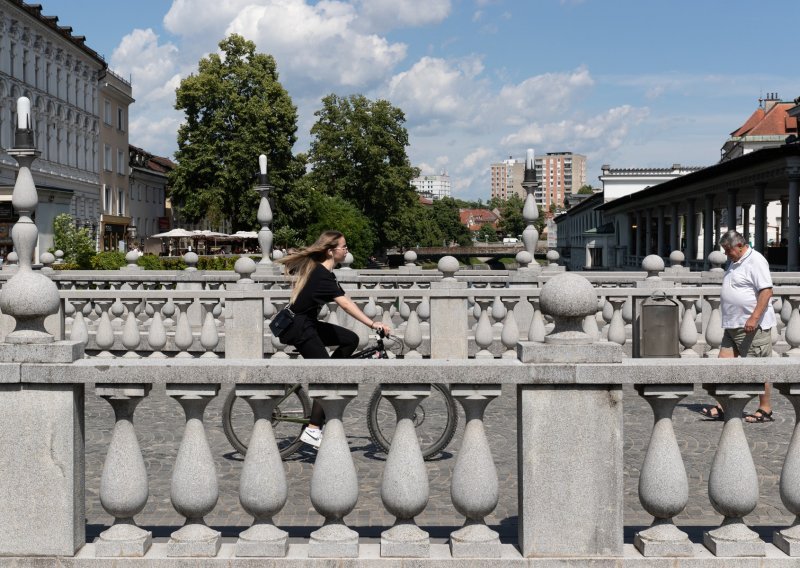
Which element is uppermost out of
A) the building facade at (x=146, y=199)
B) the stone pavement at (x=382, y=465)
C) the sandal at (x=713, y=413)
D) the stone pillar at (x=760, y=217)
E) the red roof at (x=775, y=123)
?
the red roof at (x=775, y=123)

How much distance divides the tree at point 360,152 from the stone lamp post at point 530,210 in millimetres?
53401

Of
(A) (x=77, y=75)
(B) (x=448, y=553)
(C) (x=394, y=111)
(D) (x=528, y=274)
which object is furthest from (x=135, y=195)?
(B) (x=448, y=553)

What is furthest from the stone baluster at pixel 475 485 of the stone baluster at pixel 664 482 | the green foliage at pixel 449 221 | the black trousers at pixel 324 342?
the green foliage at pixel 449 221

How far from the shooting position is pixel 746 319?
9.08 meters

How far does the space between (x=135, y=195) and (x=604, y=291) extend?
6874cm

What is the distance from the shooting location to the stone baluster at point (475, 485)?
12.6 feet

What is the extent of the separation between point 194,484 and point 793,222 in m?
31.6

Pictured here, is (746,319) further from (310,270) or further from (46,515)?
(46,515)

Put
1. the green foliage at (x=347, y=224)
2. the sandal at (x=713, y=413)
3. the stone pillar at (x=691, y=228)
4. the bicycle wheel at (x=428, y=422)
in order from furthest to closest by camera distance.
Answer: the green foliage at (x=347, y=224) → the stone pillar at (x=691, y=228) → the sandal at (x=713, y=413) → the bicycle wheel at (x=428, y=422)

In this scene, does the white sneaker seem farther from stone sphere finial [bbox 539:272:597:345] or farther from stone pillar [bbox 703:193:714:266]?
stone pillar [bbox 703:193:714:266]

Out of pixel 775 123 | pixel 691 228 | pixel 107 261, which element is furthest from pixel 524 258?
pixel 775 123

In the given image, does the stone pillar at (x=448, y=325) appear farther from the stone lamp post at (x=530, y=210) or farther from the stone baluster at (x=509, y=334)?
the stone lamp post at (x=530, y=210)

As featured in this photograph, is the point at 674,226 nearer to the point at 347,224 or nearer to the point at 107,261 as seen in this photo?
the point at 347,224

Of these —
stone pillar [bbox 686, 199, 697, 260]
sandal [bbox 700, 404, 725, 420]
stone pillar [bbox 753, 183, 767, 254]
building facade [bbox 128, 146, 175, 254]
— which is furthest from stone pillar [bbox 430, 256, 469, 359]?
building facade [bbox 128, 146, 175, 254]
